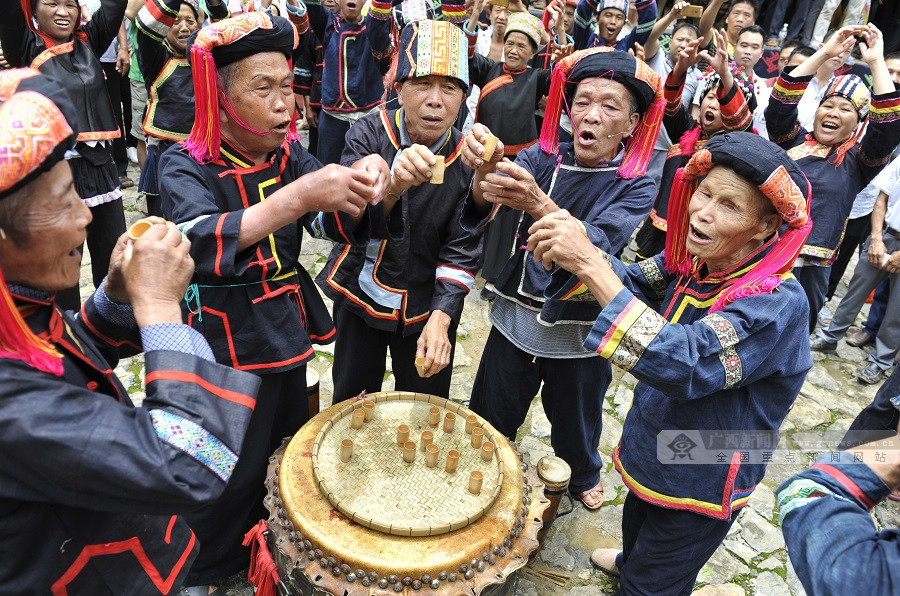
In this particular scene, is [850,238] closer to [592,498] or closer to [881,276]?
[881,276]

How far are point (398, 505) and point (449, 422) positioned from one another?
1.65 ft

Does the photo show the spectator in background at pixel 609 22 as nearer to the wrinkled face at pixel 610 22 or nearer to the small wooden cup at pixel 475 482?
the wrinkled face at pixel 610 22

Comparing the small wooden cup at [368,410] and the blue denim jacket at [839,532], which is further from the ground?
the blue denim jacket at [839,532]

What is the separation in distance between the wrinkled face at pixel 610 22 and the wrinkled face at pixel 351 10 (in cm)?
250

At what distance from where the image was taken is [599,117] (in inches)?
112

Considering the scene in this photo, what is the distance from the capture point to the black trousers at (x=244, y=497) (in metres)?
2.74

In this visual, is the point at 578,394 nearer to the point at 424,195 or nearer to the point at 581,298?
the point at 581,298

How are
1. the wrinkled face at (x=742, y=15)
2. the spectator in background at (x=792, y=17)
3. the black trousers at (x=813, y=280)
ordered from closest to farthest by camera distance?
the black trousers at (x=813, y=280), the wrinkled face at (x=742, y=15), the spectator in background at (x=792, y=17)

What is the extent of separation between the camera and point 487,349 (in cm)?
347

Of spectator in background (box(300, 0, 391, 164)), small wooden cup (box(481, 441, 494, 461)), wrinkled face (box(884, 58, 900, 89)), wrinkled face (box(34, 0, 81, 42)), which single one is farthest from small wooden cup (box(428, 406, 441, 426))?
wrinkled face (box(884, 58, 900, 89))

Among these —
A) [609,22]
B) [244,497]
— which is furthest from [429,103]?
[609,22]

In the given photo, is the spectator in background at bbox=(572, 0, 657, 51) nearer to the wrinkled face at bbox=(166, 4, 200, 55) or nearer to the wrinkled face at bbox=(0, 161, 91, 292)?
the wrinkled face at bbox=(166, 4, 200, 55)

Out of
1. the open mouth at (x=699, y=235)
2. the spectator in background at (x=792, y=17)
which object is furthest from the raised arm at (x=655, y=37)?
the spectator in background at (x=792, y=17)

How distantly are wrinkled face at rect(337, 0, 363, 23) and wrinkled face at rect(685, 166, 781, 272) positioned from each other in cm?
495
